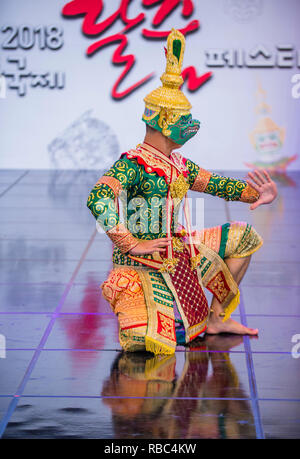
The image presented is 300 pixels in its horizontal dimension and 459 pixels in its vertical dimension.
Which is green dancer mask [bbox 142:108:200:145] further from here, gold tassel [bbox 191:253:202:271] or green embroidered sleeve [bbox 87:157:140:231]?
gold tassel [bbox 191:253:202:271]

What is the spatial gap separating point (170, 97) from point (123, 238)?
2.19 ft

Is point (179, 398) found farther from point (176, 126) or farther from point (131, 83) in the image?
point (131, 83)

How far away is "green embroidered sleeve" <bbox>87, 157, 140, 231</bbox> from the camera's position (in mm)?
3414

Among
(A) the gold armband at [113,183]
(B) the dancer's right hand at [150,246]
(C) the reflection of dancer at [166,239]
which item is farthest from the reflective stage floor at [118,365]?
(A) the gold armband at [113,183]

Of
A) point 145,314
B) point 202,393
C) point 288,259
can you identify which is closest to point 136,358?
point 145,314

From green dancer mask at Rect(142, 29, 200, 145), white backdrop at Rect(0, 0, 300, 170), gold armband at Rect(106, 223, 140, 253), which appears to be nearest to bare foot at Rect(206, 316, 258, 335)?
gold armband at Rect(106, 223, 140, 253)

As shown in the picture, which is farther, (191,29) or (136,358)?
(191,29)

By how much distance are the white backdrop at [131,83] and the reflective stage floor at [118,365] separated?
11.6 ft

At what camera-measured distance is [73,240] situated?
19.7 feet

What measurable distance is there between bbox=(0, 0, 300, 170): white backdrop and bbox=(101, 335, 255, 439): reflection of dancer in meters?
5.66

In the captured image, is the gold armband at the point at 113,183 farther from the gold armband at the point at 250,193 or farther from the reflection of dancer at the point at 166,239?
the gold armband at the point at 250,193

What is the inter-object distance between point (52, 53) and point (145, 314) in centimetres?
594

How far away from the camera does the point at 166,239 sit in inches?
137

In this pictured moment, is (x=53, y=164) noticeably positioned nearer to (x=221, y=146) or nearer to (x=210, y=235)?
(x=221, y=146)
